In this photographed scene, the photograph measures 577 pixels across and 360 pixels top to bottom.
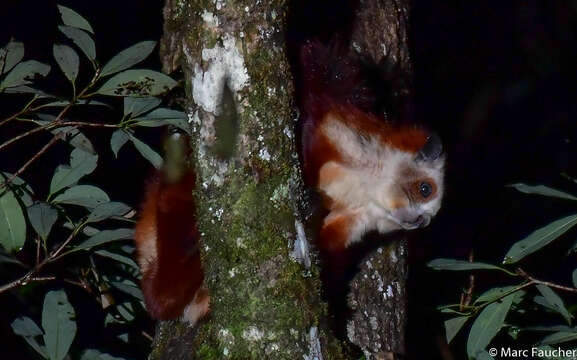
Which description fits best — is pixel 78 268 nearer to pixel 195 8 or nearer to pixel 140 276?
pixel 140 276

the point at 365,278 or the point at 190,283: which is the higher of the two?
the point at 365,278

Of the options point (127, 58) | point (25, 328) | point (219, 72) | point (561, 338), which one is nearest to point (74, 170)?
point (127, 58)

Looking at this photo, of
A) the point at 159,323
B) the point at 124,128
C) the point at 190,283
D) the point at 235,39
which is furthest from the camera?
the point at 159,323

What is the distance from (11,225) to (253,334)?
0.87 m

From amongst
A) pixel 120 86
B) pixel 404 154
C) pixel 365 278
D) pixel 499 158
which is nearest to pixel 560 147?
pixel 499 158

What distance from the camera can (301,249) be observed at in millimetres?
2197

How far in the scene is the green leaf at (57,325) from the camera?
263 cm

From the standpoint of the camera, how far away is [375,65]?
322 cm

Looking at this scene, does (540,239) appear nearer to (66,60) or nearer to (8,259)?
(66,60)

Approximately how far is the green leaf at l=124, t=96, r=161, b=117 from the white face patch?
2.68 ft

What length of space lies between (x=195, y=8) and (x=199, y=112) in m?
0.27

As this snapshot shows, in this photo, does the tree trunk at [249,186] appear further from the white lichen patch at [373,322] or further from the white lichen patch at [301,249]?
the white lichen patch at [373,322]

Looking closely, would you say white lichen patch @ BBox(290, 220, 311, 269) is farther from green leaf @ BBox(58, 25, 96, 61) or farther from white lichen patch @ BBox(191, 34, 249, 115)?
green leaf @ BBox(58, 25, 96, 61)

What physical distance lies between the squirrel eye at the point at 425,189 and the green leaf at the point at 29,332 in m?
1.67
